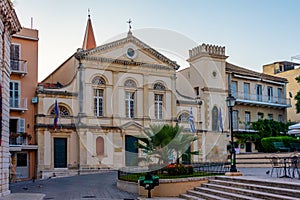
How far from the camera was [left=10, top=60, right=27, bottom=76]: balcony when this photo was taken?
92.4 ft

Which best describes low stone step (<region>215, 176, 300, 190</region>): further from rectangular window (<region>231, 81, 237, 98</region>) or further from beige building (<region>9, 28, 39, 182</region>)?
rectangular window (<region>231, 81, 237, 98</region>)

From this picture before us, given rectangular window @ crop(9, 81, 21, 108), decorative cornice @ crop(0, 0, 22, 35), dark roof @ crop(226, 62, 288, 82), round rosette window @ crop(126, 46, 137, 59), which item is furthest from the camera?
dark roof @ crop(226, 62, 288, 82)

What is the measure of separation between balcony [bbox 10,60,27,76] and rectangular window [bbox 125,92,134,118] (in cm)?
804

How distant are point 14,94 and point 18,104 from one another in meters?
0.73

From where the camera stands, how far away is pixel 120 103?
106 ft

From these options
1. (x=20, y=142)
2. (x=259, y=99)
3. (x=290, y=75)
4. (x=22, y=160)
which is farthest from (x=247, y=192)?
(x=290, y=75)

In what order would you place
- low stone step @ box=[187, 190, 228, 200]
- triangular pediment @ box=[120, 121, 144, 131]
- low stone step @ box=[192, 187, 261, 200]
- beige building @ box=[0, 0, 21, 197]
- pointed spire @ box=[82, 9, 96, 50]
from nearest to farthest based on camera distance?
low stone step @ box=[192, 187, 261, 200], low stone step @ box=[187, 190, 228, 200], beige building @ box=[0, 0, 21, 197], triangular pediment @ box=[120, 121, 144, 131], pointed spire @ box=[82, 9, 96, 50]

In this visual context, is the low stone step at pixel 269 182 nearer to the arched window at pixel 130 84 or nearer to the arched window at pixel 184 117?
the arched window at pixel 130 84

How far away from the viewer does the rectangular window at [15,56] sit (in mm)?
28205

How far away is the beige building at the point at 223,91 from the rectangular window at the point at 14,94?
15012 millimetres

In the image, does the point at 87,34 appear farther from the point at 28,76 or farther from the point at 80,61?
the point at 28,76

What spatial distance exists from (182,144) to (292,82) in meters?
29.9

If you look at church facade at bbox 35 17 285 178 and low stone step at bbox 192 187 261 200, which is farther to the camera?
church facade at bbox 35 17 285 178

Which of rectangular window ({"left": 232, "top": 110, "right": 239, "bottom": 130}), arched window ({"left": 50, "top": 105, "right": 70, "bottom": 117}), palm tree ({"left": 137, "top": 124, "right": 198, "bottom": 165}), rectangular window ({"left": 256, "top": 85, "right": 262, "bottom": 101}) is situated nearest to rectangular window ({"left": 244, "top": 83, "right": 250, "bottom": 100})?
rectangular window ({"left": 256, "top": 85, "right": 262, "bottom": 101})
